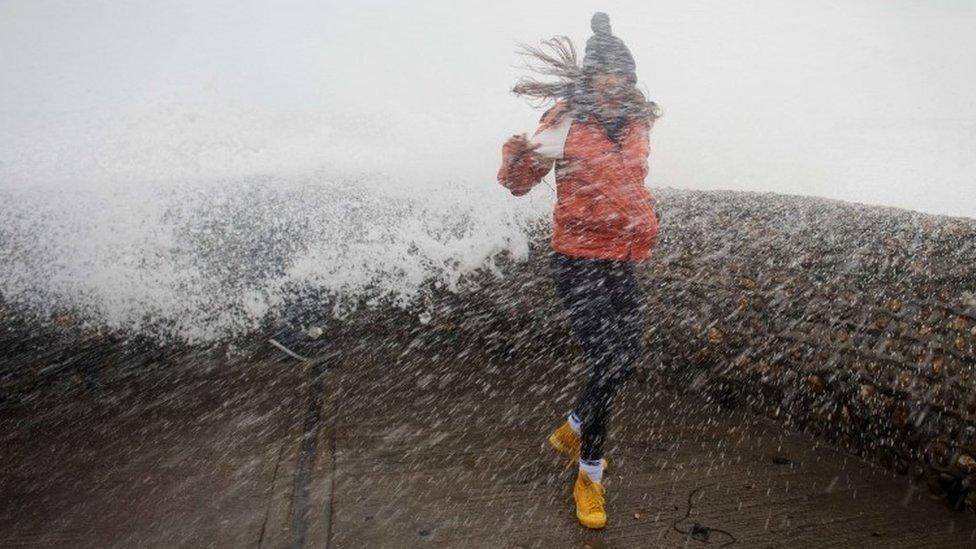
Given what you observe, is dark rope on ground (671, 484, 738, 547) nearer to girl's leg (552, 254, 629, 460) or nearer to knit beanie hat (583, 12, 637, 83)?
girl's leg (552, 254, 629, 460)

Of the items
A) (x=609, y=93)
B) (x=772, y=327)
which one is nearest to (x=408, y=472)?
(x=609, y=93)

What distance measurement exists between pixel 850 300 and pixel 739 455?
102cm

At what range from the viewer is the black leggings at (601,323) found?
2215mm

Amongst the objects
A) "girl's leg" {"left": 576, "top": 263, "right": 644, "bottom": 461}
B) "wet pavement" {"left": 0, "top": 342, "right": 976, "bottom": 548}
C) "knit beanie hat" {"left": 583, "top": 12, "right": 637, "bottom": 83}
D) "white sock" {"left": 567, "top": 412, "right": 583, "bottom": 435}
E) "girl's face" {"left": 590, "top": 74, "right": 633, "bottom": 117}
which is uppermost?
"knit beanie hat" {"left": 583, "top": 12, "right": 637, "bottom": 83}

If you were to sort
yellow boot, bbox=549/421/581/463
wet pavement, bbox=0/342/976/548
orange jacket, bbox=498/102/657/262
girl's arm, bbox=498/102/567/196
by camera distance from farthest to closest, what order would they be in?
yellow boot, bbox=549/421/581/463 < wet pavement, bbox=0/342/976/548 < girl's arm, bbox=498/102/567/196 < orange jacket, bbox=498/102/657/262

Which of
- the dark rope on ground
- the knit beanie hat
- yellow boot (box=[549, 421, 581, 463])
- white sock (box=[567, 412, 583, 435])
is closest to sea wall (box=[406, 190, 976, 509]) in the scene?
the dark rope on ground

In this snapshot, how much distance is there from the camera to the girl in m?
2.17

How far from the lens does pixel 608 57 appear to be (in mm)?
2307

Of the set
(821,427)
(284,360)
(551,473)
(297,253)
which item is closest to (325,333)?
(284,360)

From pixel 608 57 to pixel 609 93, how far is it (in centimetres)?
19

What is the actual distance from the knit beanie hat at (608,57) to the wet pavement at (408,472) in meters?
1.92

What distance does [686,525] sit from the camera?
238cm

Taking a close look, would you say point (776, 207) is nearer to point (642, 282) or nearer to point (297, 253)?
point (642, 282)

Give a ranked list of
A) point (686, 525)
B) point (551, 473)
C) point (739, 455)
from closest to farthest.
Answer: point (686, 525) → point (551, 473) → point (739, 455)
